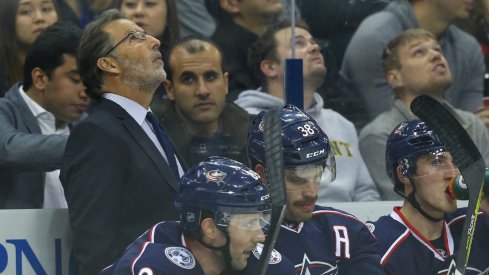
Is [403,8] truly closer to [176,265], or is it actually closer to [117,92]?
[117,92]

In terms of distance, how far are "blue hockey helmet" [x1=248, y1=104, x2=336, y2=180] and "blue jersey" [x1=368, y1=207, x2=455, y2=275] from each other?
1.27 feet

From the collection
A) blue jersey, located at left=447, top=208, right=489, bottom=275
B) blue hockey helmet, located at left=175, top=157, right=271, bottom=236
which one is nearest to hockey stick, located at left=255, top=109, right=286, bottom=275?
blue hockey helmet, located at left=175, top=157, right=271, bottom=236

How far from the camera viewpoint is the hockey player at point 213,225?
323 cm

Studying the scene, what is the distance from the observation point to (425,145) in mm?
4023

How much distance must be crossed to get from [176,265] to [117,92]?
839 mm

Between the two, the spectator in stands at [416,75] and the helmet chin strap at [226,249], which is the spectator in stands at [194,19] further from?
the helmet chin strap at [226,249]

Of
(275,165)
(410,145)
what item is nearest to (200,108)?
(410,145)

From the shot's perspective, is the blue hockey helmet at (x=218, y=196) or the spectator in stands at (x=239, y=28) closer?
the blue hockey helmet at (x=218, y=196)

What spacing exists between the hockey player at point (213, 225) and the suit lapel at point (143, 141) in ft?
1.35

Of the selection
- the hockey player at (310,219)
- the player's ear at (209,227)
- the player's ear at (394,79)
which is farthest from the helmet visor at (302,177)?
the player's ear at (394,79)

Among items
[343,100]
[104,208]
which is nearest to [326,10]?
[343,100]

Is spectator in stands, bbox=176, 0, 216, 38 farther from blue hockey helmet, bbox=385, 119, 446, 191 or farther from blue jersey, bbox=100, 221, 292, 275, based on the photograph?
blue jersey, bbox=100, 221, 292, 275

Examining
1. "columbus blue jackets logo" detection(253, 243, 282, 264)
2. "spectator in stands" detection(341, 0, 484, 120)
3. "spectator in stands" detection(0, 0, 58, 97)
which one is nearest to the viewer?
"columbus blue jackets logo" detection(253, 243, 282, 264)

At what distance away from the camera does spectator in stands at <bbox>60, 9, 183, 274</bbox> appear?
359 centimetres
